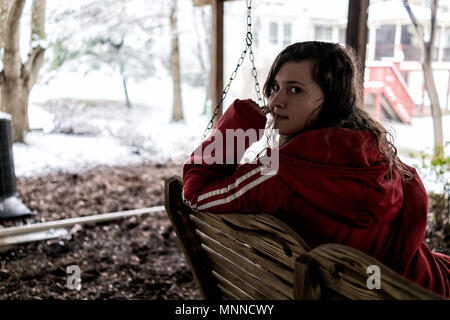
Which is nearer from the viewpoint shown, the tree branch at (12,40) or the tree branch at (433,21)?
the tree branch at (433,21)

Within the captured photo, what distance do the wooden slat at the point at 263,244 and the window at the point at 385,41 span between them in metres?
5.44

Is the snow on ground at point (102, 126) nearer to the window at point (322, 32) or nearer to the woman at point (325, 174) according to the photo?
the window at point (322, 32)

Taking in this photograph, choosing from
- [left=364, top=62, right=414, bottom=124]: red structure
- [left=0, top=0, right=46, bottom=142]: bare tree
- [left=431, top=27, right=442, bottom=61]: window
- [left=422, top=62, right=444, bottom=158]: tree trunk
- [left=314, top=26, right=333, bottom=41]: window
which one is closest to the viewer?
[left=431, top=27, right=442, bottom=61]: window

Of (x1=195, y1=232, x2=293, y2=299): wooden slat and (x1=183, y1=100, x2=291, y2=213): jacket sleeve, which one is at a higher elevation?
(x1=183, y1=100, x2=291, y2=213): jacket sleeve

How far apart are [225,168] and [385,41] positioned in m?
5.49

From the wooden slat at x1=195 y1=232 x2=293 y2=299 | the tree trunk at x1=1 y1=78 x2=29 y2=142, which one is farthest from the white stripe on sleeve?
the tree trunk at x1=1 y1=78 x2=29 y2=142

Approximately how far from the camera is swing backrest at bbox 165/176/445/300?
945mm

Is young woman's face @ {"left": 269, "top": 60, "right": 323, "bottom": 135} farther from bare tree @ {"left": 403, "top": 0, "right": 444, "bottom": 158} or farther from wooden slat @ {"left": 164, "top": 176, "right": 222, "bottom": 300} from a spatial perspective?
bare tree @ {"left": 403, "top": 0, "right": 444, "bottom": 158}

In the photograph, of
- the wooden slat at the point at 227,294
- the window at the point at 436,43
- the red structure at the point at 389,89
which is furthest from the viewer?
the red structure at the point at 389,89

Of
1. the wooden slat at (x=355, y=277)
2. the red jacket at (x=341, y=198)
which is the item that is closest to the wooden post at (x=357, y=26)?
the red jacket at (x=341, y=198)

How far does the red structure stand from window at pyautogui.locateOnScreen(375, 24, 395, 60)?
5.6 inches

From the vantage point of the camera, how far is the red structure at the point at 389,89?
20.5ft

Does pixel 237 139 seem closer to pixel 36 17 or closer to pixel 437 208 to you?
pixel 437 208
